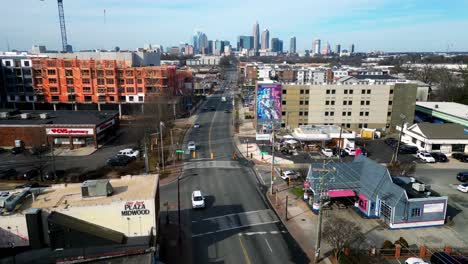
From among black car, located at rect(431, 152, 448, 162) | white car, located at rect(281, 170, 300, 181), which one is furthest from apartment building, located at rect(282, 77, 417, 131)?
white car, located at rect(281, 170, 300, 181)

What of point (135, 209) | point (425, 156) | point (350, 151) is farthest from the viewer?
point (350, 151)

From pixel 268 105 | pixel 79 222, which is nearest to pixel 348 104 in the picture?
pixel 268 105

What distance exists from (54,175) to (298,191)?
2929 centimetres

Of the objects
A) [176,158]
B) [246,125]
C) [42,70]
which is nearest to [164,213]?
[176,158]

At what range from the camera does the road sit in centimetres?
2570

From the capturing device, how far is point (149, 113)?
6231 cm

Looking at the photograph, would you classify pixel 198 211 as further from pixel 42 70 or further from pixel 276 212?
pixel 42 70

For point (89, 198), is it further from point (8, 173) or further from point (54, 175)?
point (8, 173)

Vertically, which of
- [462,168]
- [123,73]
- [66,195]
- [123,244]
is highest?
[123,73]

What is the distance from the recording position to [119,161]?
153 ft

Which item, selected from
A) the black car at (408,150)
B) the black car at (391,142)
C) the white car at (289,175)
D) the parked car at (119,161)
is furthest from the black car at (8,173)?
the black car at (391,142)

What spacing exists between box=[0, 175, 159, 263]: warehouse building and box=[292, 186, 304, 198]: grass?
1833 centimetres

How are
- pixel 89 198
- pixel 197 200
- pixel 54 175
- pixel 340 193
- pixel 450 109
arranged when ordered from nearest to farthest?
pixel 89 198 < pixel 340 193 < pixel 197 200 < pixel 54 175 < pixel 450 109

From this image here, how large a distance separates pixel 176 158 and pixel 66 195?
2720cm
